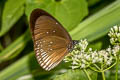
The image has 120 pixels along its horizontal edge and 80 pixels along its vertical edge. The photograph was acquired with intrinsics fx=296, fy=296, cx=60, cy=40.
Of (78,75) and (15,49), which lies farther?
(15,49)

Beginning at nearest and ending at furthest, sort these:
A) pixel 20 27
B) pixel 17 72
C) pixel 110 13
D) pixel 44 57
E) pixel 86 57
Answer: pixel 86 57 < pixel 44 57 < pixel 110 13 < pixel 17 72 < pixel 20 27

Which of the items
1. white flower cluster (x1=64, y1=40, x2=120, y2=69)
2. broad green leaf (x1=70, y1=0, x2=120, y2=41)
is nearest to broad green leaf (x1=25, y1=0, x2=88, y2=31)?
broad green leaf (x1=70, y1=0, x2=120, y2=41)

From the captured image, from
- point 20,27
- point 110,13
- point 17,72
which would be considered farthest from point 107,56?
point 20,27

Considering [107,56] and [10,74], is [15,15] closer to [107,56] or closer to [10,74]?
[10,74]

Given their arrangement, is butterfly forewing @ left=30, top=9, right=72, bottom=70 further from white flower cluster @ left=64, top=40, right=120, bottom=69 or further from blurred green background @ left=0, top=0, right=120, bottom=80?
blurred green background @ left=0, top=0, right=120, bottom=80

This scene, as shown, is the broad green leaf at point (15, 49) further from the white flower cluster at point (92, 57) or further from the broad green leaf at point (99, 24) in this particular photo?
the white flower cluster at point (92, 57)

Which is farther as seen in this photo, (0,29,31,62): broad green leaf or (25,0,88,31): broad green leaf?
(0,29,31,62): broad green leaf

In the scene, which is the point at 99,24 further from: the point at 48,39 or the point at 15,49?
the point at 15,49

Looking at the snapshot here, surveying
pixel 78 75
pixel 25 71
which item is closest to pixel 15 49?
pixel 25 71
